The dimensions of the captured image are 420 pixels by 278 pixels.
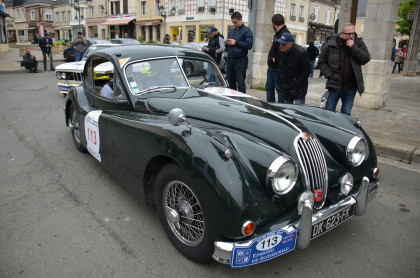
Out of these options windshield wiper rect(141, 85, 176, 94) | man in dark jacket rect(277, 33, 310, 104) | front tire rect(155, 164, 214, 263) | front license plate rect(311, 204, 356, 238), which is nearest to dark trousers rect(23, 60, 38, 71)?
man in dark jacket rect(277, 33, 310, 104)

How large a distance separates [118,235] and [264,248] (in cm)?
142

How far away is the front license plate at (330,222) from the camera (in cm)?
225

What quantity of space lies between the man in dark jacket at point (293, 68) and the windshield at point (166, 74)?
5.88 ft

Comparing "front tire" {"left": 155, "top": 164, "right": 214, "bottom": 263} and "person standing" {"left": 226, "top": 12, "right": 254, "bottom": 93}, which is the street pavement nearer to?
"person standing" {"left": 226, "top": 12, "right": 254, "bottom": 93}

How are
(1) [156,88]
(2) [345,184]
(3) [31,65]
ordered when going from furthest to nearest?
1. (3) [31,65]
2. (1) [156,88]
3. (2) [345,184]

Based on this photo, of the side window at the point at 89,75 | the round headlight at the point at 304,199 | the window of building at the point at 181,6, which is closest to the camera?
the round headlight at the point at 304,199

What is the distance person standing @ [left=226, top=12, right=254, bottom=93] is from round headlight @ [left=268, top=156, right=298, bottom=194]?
4.80 metres

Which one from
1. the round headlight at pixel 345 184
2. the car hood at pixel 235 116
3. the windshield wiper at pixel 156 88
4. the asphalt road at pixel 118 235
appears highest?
the windshield wiper at pixel 156 88

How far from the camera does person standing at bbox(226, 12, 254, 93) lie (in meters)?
6.71

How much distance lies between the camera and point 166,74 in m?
3.58

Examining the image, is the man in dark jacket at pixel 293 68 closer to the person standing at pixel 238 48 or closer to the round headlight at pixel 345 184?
the person standing at pixel 238 48

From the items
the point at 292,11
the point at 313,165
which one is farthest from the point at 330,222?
the point at 292,11

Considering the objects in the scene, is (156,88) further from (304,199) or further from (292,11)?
(292,11)

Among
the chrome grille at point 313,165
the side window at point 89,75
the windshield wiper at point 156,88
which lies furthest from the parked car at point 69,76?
the chrome grille at point 313,165
